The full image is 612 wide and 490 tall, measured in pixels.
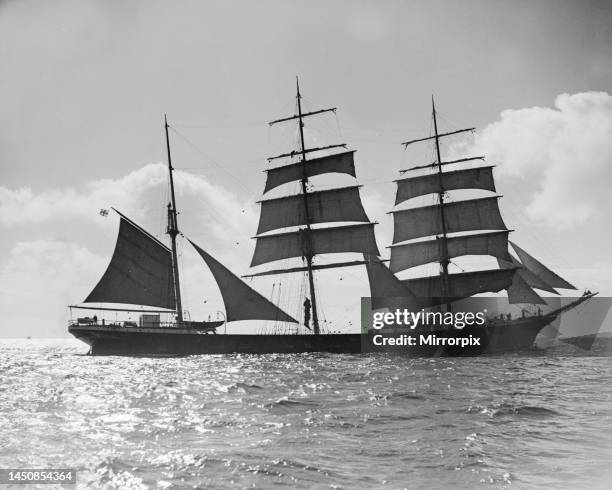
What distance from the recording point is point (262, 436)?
48.0 feet

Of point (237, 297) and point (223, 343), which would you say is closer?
point (237, 297)

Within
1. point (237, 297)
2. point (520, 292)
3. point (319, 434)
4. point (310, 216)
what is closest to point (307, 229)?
point (310, 216)

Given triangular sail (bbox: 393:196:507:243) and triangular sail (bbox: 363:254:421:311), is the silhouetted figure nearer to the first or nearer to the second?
triangular sail (bbox: 363:254:421:311)

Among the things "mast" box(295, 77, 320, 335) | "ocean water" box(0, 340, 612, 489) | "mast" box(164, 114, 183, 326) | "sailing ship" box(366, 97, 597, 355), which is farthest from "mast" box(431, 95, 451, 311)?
"ocean water" box(0, 340, 612, 489)

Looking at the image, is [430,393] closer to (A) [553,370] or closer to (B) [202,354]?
(A) [553,370]

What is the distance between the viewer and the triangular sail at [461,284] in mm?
60906

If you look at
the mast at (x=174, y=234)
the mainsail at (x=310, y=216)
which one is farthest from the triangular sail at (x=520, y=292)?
the mast at (x=174, y=234)

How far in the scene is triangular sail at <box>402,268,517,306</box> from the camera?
60906 millimetres

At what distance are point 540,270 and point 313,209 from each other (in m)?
22.9

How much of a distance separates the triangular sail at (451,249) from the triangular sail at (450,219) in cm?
83

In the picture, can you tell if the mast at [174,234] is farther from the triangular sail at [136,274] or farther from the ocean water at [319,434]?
the ocean water at [319,434]

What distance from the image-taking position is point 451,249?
63906mm

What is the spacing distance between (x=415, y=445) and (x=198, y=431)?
547 cm

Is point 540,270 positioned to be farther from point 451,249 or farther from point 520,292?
point 451,249
